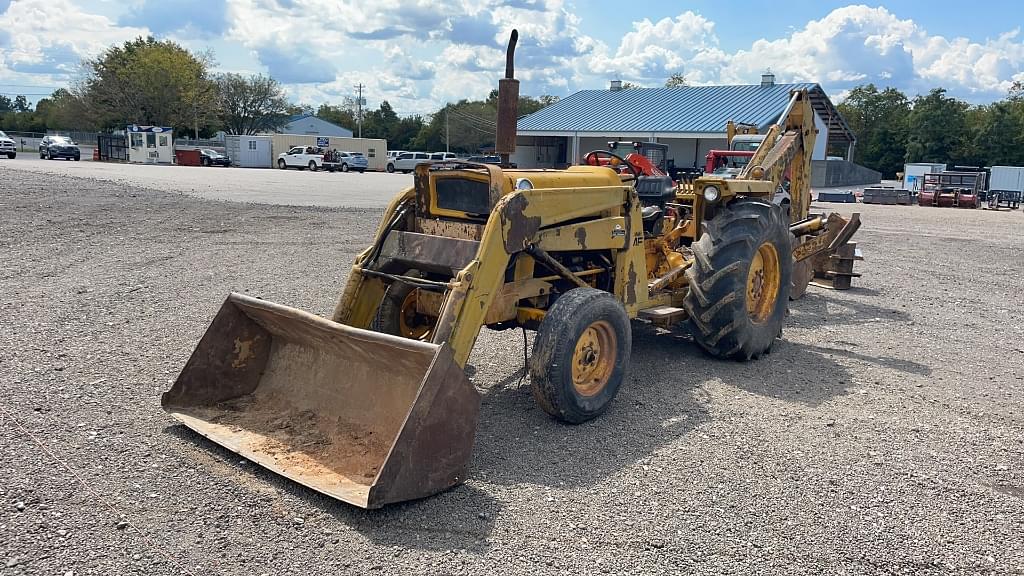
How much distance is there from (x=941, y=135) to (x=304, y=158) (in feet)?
151

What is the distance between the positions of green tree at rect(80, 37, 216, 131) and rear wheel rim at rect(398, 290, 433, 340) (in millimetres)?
60831

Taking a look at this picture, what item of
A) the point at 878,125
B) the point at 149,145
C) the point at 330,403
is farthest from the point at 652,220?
the point at 878,125

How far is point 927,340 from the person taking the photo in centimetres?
755

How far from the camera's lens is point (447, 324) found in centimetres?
417

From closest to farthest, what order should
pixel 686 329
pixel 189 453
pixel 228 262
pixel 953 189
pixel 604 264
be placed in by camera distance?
pixel 189 453, pixel 604 264, pixel 686 329, pixel 228 262, pixel 953 189

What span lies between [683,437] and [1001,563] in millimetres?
1767

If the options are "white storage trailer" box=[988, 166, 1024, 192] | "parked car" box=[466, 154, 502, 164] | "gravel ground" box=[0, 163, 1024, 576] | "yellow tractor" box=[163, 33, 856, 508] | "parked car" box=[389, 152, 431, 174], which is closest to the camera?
"gravel ground" box=[0, 163, 1024, 576]

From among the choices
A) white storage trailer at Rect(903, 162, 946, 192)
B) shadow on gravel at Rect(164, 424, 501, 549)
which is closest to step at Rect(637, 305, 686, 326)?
shadow on gravel at Rect(164, 424, 501, 549)

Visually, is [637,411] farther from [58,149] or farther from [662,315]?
[58,149]

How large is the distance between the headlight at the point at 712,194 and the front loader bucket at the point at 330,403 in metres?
3.30

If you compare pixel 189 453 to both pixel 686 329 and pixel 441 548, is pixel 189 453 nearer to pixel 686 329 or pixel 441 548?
pixel 441 548

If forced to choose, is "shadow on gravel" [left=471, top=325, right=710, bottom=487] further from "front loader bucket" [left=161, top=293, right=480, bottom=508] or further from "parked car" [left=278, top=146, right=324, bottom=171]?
"parked car" [left=278, top=146, right=324, bottom=171]

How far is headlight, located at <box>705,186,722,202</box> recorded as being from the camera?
21.0ft

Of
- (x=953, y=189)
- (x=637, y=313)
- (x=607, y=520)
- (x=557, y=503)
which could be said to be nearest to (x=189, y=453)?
(x=557, y=503)
